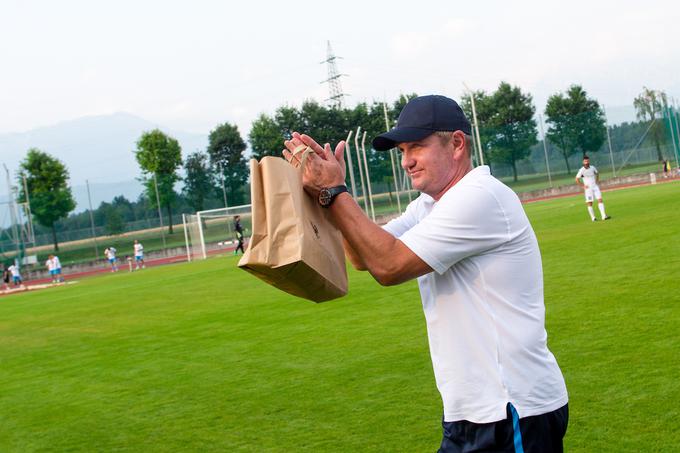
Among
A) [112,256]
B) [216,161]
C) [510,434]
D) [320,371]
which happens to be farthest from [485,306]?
[216,161]

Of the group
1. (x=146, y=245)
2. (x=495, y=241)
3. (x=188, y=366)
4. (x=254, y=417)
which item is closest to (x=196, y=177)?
(x=146, y=245)

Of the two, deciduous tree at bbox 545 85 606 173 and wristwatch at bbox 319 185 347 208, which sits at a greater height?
deciduous tree at bbox 545 85 606 173

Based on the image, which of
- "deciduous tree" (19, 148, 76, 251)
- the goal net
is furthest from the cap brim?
"deciduous tree" (19, 148, 76, 251)

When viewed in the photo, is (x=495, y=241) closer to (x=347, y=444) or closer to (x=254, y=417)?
(x=347, y=444)

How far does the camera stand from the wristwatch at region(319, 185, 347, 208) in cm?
275

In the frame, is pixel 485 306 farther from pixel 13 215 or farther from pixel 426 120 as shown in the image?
pixel 13 215

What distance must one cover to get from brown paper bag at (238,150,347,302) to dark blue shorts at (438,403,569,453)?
26.8 inches

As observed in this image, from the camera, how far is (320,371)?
812 cm

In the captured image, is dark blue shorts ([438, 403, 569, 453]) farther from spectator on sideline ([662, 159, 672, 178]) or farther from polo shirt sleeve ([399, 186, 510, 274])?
spectator on sideline ([662, 159, 672, 178])

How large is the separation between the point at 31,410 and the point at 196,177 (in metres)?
40.5

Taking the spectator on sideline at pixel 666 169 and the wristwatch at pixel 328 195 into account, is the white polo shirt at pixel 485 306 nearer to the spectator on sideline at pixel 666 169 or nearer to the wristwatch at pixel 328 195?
the wristwatch at pixel 328 195

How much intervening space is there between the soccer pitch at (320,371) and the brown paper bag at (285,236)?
9.86 ft

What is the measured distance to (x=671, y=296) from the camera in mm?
8945

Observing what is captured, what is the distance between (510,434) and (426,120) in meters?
1.12
